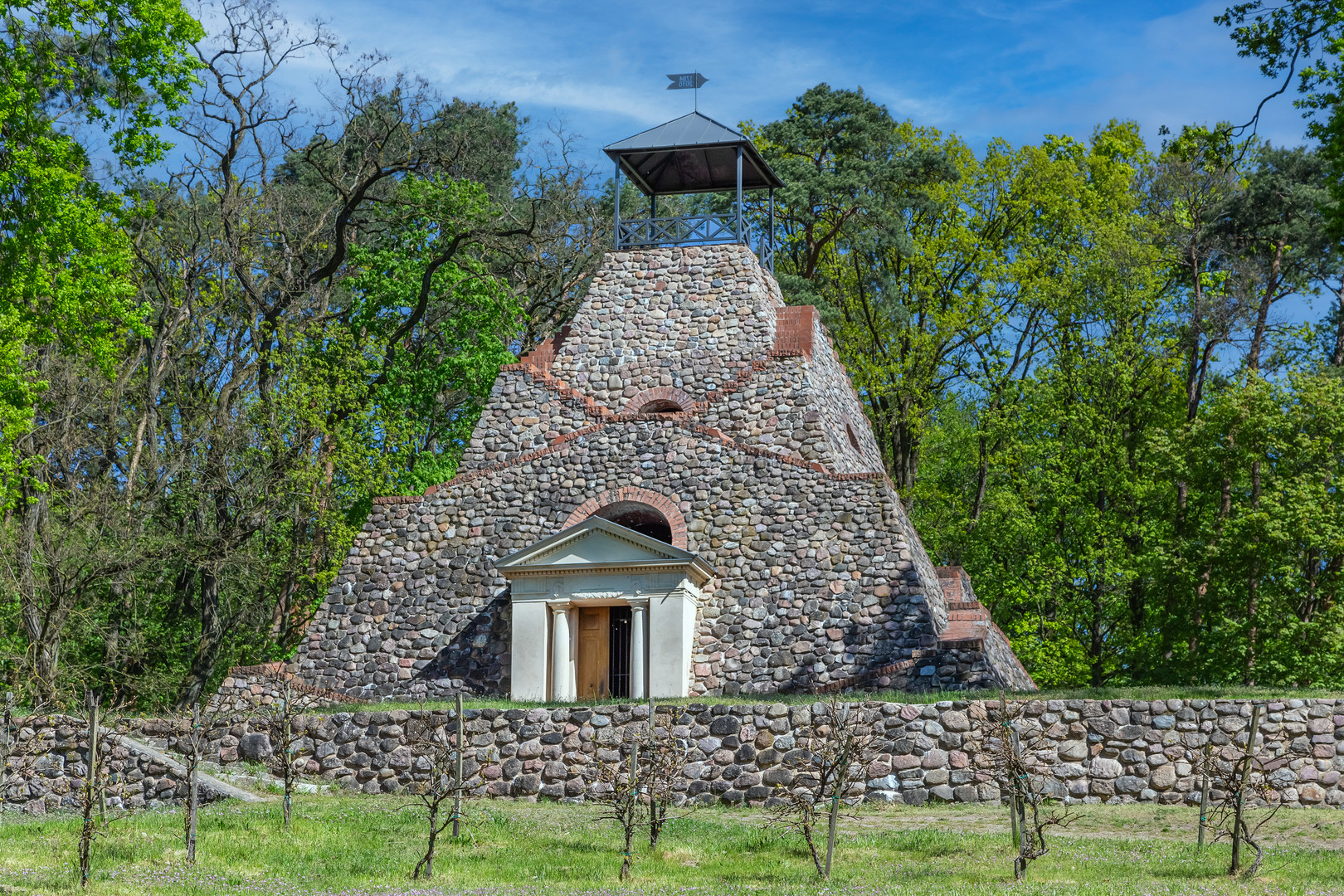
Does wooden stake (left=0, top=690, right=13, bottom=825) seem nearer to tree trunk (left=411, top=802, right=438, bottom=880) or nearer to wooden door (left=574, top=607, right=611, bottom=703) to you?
tree trunk (left=411, top=802, right=438, bottom=880)

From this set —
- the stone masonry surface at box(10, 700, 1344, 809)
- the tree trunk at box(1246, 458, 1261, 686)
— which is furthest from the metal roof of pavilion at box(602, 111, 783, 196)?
the stone masonry surface at box(10, 700, 1344, 809)

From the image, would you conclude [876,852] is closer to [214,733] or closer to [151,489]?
[214,733]

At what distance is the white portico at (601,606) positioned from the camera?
2197cm

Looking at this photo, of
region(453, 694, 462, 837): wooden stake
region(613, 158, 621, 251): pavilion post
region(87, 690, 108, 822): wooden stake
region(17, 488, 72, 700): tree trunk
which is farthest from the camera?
region(613, 158, 621, 251): pavilion post

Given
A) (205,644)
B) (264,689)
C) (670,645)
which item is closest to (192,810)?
(670,645)

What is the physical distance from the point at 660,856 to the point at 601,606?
973cm

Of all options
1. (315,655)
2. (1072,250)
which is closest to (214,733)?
(315,655)

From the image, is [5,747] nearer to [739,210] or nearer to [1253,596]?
[739,210]

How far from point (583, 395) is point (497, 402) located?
174cm

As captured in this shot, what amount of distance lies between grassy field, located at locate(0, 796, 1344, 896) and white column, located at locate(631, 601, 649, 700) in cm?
578

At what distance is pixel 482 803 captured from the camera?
16922 mm

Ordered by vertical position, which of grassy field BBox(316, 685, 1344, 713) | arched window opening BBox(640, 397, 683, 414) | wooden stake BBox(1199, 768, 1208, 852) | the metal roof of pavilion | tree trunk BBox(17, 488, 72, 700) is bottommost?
wooden stake BBox(1199, 768, 1208, 852)

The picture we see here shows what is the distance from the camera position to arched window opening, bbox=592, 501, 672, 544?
2436 centimetres

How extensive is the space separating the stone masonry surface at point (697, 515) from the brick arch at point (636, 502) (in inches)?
3.8
